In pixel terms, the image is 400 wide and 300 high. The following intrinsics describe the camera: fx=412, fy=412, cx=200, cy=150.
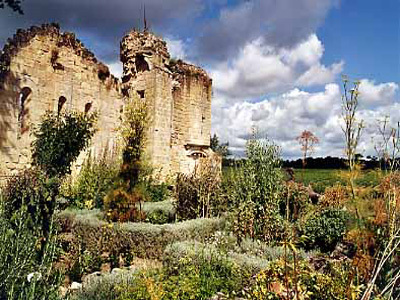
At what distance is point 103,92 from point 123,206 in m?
7.25

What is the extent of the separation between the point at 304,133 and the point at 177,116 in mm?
10608

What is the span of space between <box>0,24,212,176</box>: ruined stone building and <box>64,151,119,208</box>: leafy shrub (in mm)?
1343

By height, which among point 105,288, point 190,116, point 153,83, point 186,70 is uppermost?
point 186,70

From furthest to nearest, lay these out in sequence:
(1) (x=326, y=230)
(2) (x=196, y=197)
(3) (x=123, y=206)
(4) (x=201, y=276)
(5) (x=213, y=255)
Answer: (2) (x=196, y=197), (3) (x=123, y=206), (1) (x=326, y=230), (5) (x=213, y=255), (4) (x=201, y=276)

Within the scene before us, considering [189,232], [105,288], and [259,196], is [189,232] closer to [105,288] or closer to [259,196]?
[259,196]

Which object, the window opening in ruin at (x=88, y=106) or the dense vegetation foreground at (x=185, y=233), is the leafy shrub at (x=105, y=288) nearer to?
the dense vegetation foreground at (x=185, y=233)

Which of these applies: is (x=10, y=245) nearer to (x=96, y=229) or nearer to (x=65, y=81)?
(x=96, y=229)

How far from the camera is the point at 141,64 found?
16.5 metres

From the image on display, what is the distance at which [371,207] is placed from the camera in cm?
440

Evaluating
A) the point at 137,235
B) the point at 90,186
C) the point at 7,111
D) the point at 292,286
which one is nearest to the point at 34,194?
the point at 137,235

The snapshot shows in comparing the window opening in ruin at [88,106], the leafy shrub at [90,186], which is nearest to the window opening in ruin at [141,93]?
the window opening in ruin at [88,106]

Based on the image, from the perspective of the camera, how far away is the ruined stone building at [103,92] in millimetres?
11828

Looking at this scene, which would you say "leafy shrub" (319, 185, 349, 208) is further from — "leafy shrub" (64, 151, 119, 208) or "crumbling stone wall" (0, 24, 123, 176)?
"crumbling stone wall" (0, 24, 123, 176)

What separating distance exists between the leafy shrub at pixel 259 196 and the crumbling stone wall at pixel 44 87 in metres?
7.03
